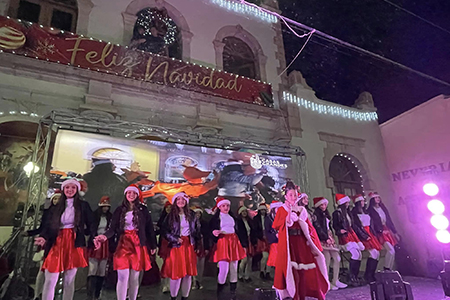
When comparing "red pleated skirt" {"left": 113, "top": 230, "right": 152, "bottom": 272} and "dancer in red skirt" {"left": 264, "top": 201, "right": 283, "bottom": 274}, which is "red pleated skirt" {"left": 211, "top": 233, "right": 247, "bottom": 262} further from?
"red pleated skirt" {"left": 113, "top": 230, "right": 152, "bottom": 272}

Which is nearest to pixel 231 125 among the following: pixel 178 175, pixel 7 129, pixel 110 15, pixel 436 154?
pixel 178 175

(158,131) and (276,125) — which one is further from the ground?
(276,125)

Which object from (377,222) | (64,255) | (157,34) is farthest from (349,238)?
(157,34)

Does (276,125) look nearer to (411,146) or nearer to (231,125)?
(231,125)

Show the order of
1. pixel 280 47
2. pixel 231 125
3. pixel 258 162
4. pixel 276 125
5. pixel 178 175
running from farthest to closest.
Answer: pixel 280 47 → pixel 276 125 → pixel 231 125 → pixel 258 162 → pixel 178 175

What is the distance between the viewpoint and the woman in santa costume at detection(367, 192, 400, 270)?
6.72 m

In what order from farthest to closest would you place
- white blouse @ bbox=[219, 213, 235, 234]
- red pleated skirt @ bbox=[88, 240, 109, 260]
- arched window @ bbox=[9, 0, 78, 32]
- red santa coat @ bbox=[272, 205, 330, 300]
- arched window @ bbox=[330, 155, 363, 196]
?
arched window @ bbox=[330, 155, 363, 196] < arched window @ bbox=[9, 0, 78, 32] < white blouse @ bbox=[219, 213, 235, 234] < red pleated skirt @ bbox=[88, 240, 109, 260] < red santa coat @ bbox=[272, 205, 330, 300]

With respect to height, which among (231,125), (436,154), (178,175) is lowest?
(178,175)

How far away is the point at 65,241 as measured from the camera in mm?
4371

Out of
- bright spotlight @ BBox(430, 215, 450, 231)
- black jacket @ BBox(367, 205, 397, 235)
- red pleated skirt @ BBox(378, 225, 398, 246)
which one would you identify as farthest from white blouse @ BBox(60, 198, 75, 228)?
bright spotlight @ BBox(430, 215, 450, 231)

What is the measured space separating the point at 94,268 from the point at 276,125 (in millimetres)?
6217

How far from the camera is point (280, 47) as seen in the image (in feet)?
33.4

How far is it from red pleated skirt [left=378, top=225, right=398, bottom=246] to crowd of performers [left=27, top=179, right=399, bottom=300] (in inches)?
11.7

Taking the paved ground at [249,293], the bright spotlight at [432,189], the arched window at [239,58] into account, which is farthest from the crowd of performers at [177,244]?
the arched window at [239,58]
